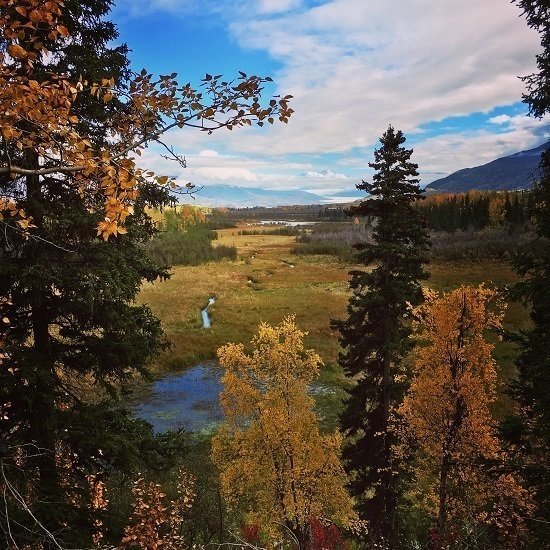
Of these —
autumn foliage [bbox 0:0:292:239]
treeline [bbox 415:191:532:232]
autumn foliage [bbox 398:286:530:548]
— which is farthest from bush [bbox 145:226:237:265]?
autumn foliage [bbox 0:0:292:239]

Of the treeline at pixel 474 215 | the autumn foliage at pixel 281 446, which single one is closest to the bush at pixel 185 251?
the treeline at pixel 474 215

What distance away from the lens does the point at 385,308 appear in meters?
14.8

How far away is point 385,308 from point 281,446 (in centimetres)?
608

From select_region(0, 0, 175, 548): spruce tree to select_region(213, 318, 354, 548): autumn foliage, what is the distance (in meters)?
7.01

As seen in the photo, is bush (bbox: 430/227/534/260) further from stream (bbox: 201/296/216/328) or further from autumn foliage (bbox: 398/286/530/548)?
autumn foliage (bbox: 398/286/530/548)

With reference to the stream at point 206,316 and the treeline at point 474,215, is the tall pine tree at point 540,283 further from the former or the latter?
the treeline at point 474,215

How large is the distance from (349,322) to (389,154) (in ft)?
20.5

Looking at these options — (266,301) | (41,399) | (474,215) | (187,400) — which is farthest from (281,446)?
(474,215)

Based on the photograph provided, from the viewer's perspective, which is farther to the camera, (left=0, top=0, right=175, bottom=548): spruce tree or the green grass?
the green grass

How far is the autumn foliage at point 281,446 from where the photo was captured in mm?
13961

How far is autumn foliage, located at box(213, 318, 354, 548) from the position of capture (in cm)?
1396

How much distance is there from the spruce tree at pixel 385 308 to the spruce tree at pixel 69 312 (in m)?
9.27

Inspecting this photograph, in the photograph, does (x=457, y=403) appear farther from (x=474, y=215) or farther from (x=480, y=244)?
(x=474, y=215)

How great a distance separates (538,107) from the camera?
9.55 metres
